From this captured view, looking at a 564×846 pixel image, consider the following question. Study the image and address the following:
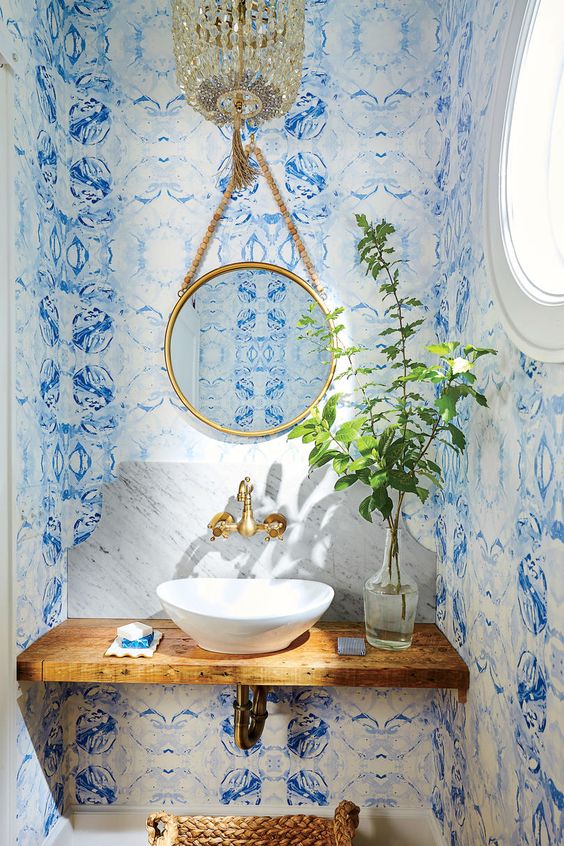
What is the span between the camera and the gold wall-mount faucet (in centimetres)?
169

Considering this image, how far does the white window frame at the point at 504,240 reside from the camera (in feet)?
3.15

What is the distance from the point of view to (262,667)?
1416 mm

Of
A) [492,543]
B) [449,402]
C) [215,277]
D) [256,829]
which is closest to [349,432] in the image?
[449,402]

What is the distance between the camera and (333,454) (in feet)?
5.01

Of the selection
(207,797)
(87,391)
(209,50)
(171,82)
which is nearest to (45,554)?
(87,391)

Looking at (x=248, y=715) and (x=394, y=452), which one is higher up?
(x=394, y=452)

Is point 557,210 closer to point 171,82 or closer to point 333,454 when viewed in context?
point 333,454

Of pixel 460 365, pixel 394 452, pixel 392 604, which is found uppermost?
pixel 460 365

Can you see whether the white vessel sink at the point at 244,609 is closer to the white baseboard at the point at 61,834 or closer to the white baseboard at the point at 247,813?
the white baseboard at the point at 247,813

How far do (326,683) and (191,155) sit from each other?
1.58m

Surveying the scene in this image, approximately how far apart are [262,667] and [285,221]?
4.21ft

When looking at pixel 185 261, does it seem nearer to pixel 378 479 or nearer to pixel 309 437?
pixel 309 437

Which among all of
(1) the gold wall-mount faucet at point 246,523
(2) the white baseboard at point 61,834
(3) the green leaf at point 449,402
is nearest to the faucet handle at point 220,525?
(1) the gold wall-mount faucet at point 246,523

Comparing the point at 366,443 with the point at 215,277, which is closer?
the point at 366,443
